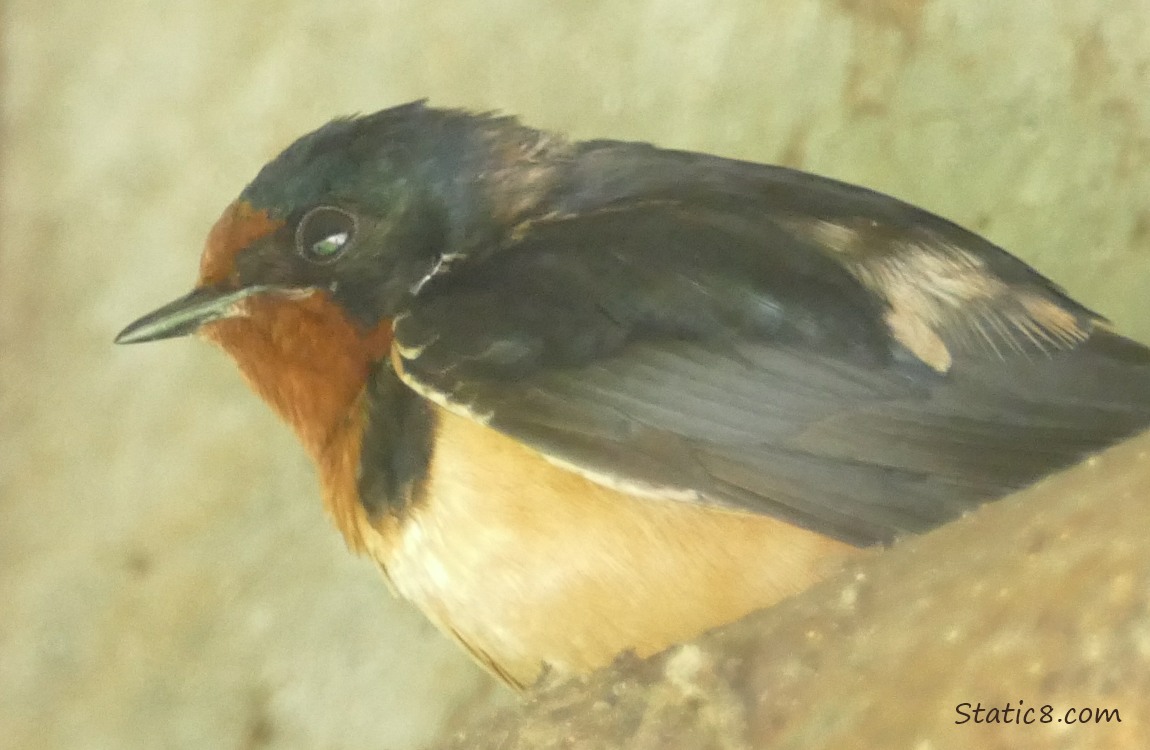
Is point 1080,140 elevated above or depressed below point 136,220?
below

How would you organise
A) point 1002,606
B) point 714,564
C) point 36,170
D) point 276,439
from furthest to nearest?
1. point 276,439
2. point 36,170
3. point 714,564
4. point 1002,606

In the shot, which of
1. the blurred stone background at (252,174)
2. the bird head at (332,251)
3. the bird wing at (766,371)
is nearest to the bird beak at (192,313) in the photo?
the bird head at (332,251)

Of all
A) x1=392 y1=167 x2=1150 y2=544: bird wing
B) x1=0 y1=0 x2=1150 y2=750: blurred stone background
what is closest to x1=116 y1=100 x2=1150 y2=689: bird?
x1=392 y1=167 x2=1150 y2=544: bird wing

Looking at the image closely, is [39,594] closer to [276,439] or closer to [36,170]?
[276,439]

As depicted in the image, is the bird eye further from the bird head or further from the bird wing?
the bird wing

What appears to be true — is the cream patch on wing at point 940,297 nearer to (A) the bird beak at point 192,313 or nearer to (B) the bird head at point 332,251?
(B) the bird head at point 332,251

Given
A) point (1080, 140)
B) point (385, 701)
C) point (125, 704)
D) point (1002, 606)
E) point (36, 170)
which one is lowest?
point (385, 701)

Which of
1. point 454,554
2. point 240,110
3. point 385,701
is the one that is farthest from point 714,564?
point 240,110

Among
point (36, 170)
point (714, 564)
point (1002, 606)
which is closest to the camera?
point (1002, 606)
